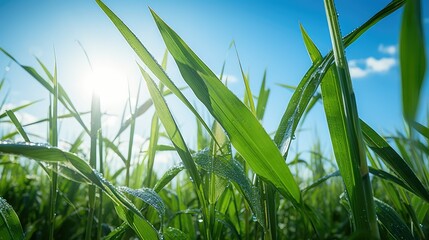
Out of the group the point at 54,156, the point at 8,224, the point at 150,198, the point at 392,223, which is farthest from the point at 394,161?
the point at 8,224

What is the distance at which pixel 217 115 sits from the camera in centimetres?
52

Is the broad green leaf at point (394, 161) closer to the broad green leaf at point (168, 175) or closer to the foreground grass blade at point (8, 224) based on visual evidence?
the broad green leaf at point (168, 175)

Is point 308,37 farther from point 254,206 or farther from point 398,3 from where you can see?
point 254,206

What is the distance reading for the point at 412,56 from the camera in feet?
0.81

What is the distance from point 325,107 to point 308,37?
6.9 inches

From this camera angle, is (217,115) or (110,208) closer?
(217,115)

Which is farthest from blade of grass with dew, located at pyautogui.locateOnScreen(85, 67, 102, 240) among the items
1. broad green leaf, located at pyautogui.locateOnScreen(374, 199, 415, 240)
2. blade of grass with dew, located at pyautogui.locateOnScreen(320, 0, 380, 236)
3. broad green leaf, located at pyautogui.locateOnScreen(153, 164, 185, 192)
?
broad green leaf, located at pyautogui.locateOnScreen(374, 199, 415, 240)

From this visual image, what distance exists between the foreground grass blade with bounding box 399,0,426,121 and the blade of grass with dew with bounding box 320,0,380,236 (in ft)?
0.60

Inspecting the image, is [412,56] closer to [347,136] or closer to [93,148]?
[347,136]

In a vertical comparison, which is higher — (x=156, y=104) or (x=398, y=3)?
(x=398, y=3)

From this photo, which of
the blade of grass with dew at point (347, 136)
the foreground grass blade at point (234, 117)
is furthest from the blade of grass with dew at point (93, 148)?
the blade of grass with dew at point (347, 136)

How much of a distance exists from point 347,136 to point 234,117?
0.51 ft

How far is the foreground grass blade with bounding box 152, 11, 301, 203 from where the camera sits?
0.50 m

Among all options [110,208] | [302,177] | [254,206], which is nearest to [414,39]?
[254,206]
